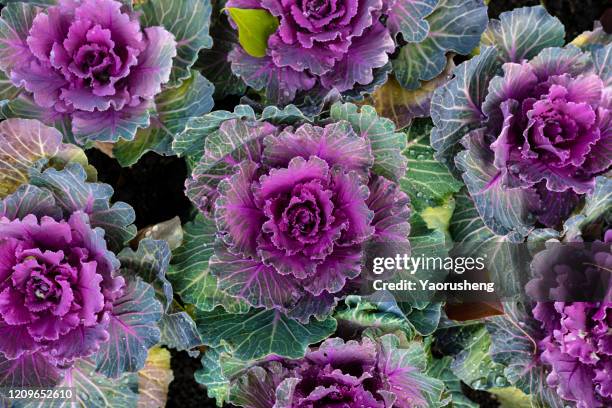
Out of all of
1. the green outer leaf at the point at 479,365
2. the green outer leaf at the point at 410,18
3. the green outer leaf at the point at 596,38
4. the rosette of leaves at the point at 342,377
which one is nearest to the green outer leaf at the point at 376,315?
the rosette of leaves at the point at 342,377

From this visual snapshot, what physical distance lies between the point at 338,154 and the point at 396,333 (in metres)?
0.34

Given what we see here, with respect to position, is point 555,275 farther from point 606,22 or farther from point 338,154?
point 606,22

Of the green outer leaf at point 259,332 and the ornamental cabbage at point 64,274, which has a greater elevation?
the ornamental cabbage at point 64,274

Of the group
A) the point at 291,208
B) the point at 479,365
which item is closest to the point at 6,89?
the point at 291,208

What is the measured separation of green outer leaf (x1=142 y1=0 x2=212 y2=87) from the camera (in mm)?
1281

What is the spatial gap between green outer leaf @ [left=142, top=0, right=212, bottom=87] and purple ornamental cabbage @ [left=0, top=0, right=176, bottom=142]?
2.3 inches

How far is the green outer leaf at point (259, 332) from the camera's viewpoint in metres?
1.18

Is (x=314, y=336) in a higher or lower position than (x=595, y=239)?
lower

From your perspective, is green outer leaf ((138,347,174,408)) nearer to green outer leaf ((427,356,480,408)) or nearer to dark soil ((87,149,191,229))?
dark soil ((87,149,191,229))

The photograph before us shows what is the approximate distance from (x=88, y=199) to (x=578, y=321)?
0.87 metres

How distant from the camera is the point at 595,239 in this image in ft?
4.17

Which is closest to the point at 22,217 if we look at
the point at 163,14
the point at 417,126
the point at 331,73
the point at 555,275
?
the point at 163,14

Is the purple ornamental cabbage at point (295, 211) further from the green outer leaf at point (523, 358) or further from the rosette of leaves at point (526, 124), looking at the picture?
the green outer leaf at point (523, 358)

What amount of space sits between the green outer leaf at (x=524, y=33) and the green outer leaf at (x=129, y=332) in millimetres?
783
